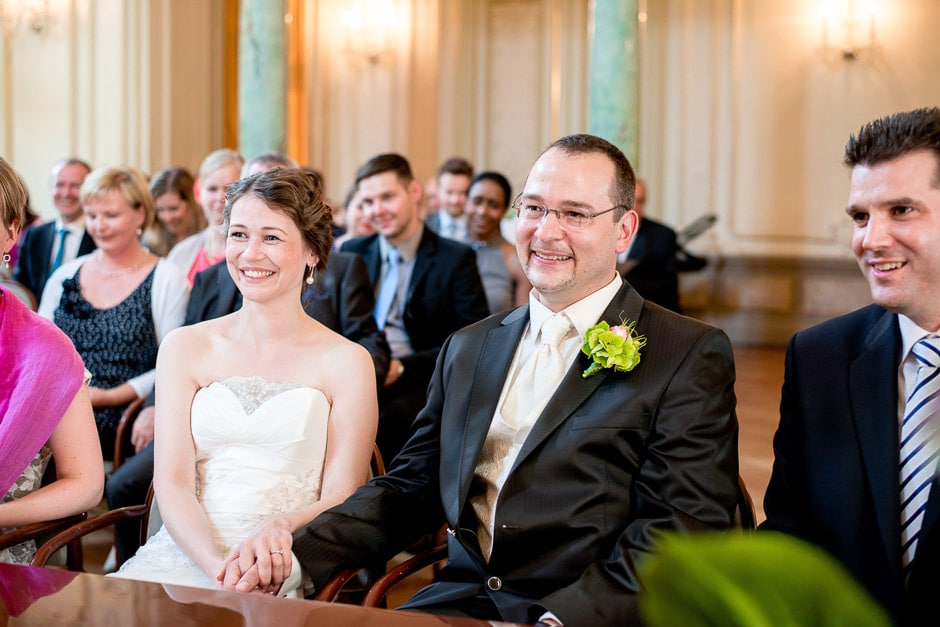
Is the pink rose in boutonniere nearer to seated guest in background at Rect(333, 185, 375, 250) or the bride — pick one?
the bride

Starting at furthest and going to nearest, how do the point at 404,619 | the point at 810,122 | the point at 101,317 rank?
1. the point at 810,122
2. the point at 101,317
3. the point at 404,619

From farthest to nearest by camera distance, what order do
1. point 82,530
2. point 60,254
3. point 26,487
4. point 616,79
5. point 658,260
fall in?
point 616,79
point 658,260
point 60,254
point 26,487
point 82,530

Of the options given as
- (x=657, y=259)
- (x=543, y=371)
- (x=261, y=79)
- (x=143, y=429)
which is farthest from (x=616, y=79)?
(x=543, y=371)

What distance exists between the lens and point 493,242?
232 inches

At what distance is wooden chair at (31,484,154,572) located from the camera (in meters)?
2.28

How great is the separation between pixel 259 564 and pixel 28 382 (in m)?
0.78

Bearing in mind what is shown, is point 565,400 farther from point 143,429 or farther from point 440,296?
point 440,296

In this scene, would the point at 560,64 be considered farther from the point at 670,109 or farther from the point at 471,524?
the point at 471,524

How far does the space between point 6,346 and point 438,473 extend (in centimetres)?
108

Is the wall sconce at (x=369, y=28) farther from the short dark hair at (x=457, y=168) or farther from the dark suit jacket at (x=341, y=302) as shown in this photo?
the dark suit jacket at (x=341, y=302)

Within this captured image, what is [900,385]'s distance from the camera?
1973 millimetres

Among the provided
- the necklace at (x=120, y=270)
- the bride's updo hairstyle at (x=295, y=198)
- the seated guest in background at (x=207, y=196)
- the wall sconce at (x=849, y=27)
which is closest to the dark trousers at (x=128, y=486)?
the necklace at (x=120, y=270)

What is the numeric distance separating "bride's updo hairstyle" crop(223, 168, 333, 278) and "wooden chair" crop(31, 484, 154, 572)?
0.79m

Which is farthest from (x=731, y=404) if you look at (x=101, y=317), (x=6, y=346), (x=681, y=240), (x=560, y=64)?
(x=560, y=64)
